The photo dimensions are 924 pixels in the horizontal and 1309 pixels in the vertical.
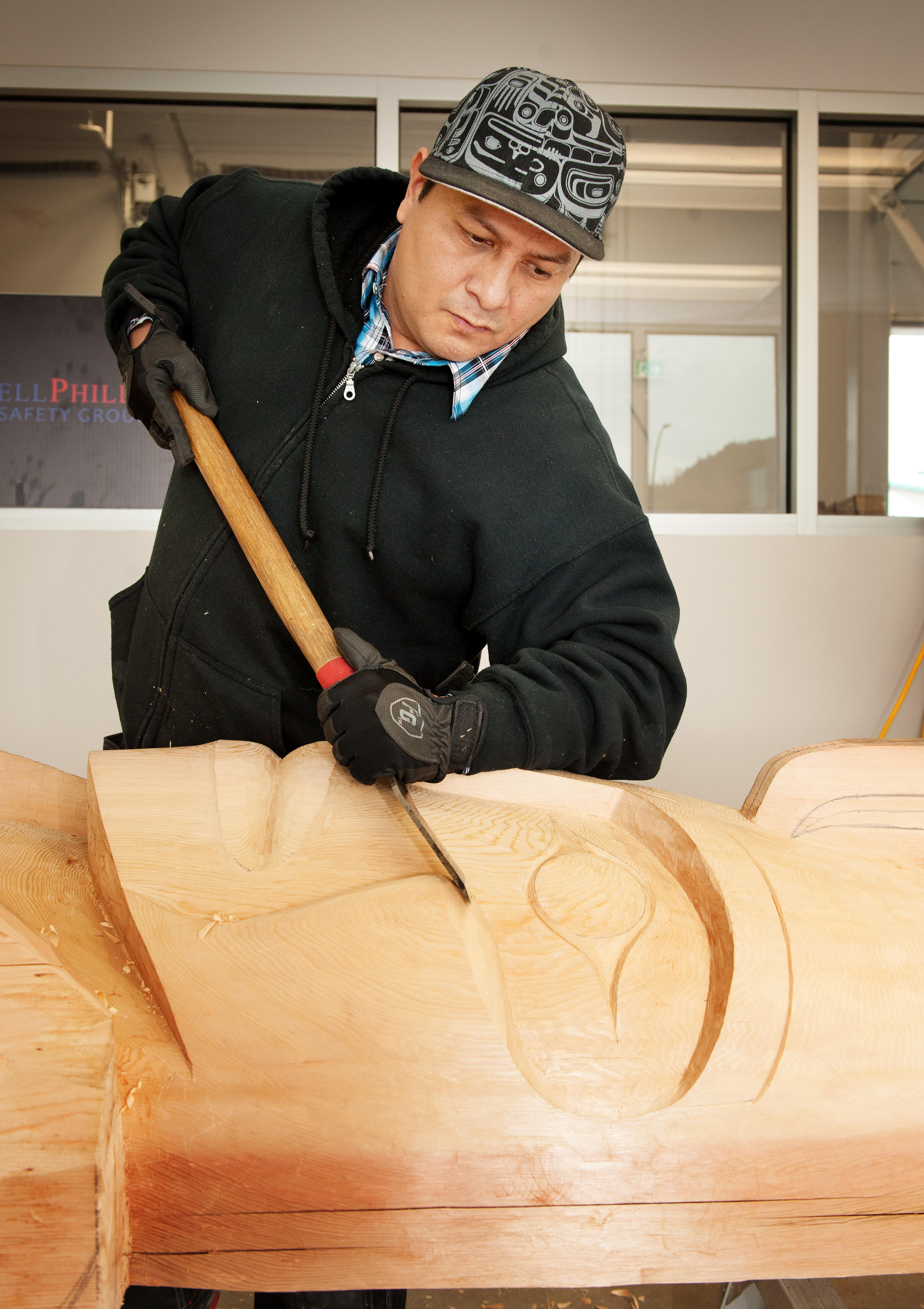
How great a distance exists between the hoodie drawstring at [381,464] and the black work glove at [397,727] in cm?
31

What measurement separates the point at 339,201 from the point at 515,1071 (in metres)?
1.54

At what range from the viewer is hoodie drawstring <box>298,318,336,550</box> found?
1.60 m

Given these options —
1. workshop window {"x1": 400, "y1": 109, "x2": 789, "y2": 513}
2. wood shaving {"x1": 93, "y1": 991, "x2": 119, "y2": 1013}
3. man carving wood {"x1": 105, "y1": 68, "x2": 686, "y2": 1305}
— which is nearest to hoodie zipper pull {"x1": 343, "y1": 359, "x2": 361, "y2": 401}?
man carving wood {"x1": 105, "y1": 68, "x2": 686, "y2": 1305}

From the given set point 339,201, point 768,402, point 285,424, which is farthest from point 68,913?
point 768,402

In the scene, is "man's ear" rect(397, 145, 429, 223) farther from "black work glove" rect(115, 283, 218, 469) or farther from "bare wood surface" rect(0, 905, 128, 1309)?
"bare wood surface" rect(0, 905, 128, 1309)

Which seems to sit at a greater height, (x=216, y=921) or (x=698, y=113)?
(x=698, y=113)

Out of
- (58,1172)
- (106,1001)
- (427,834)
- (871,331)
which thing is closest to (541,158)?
(427,834)

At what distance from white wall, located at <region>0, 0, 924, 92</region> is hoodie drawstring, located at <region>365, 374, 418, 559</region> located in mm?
2509

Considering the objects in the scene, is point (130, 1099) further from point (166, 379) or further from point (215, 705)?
point (166, 379)

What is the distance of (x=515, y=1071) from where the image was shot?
90 centimetres

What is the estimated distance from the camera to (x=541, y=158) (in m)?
1.31

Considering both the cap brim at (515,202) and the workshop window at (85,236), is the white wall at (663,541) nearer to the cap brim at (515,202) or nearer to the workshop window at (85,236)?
the workshop window at (85,236)

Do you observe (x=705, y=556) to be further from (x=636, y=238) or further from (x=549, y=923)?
(x=549, y=923)

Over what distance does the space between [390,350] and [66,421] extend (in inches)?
92.8
